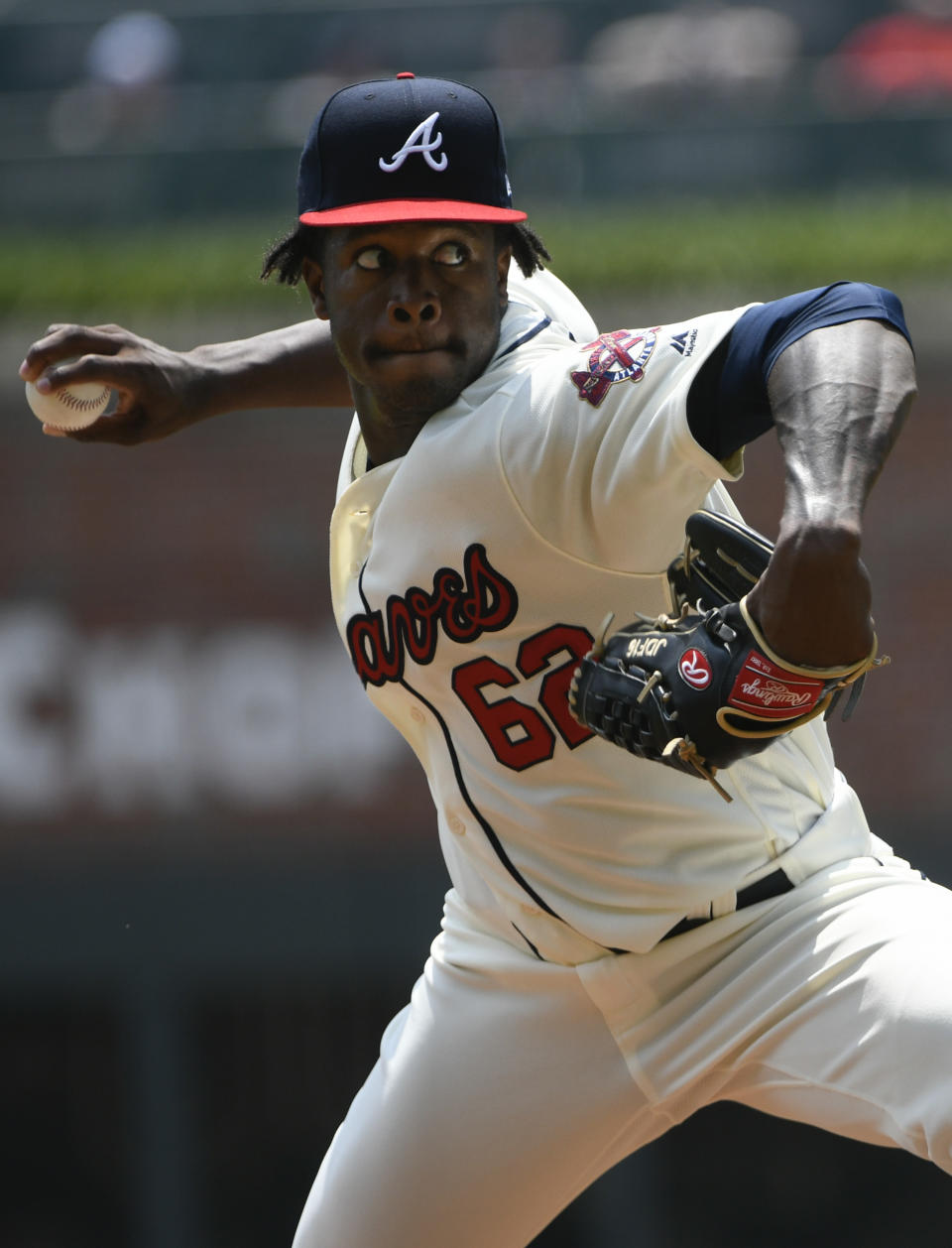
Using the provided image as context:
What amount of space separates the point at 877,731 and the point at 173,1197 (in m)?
3.54

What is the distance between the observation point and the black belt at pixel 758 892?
8.43ft

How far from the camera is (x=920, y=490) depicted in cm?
704

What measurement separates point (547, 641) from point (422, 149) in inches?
27.7

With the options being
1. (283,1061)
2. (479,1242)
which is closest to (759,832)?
(479,1242)

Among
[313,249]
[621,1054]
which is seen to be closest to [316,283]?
[313,249]

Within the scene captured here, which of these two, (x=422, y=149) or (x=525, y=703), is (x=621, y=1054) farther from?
(x=422, y=149)

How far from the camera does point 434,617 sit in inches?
100

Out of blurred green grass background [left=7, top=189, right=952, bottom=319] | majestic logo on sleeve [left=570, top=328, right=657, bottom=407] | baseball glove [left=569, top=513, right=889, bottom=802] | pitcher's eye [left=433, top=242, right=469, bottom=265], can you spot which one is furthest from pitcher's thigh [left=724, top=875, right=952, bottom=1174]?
blurred green grass background [left=7, top=189, right=952, bottom=319]

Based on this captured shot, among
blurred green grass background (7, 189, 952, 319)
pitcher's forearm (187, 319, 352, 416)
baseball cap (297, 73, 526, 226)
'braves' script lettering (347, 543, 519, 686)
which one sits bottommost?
'braves' script lettering (347, 543, 519, 686)

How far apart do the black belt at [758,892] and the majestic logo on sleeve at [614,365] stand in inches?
29.9

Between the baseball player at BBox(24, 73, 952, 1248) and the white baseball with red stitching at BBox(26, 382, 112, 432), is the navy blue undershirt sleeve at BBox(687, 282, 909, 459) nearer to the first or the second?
the baseball player at BBox(24, 73, 952, 1248)

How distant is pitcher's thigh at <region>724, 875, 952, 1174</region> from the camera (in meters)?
2.29

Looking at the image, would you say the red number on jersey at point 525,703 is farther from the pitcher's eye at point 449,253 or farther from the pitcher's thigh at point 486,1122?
the pitcher's eye at point 449,253

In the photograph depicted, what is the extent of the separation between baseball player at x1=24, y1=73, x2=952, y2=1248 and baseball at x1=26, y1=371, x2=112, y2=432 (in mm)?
76
